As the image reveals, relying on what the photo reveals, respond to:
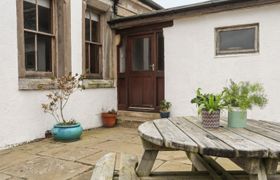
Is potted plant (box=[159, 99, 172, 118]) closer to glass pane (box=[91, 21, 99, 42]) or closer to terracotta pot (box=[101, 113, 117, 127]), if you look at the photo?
terracotta pot (box=[101, 113, 117, 127])

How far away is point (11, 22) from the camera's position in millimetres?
3969

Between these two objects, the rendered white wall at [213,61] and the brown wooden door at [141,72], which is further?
the brown wooden door at [141,72]

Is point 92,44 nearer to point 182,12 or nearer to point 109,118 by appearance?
point 109,118

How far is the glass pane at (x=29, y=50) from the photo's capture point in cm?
440

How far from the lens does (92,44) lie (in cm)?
587

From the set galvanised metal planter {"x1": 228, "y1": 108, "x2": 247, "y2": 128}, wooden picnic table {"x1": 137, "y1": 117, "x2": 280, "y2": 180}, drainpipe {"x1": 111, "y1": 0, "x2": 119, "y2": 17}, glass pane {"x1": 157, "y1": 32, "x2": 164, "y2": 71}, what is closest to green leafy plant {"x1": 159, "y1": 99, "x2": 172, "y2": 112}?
glass pane {"x1": 157, "y1": 32, "x2": 164, "y2": 71}

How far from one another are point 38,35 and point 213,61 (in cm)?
326

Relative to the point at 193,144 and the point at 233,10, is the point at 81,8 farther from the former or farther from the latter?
the point at 193,144

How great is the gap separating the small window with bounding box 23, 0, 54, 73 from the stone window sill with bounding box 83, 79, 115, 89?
837 mm

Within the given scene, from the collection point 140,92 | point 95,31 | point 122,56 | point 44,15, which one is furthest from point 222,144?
point 122,56

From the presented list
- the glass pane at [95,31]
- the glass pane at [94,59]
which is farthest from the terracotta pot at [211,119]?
the glass pane at [95,31]

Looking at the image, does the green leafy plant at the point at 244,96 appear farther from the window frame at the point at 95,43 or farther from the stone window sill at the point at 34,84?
the window frame at the point at 95,43

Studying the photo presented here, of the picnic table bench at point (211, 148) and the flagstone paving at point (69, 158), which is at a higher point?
the picnic table bench at point (211, 148)

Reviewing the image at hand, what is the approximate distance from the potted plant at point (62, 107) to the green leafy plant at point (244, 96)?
121 inches
